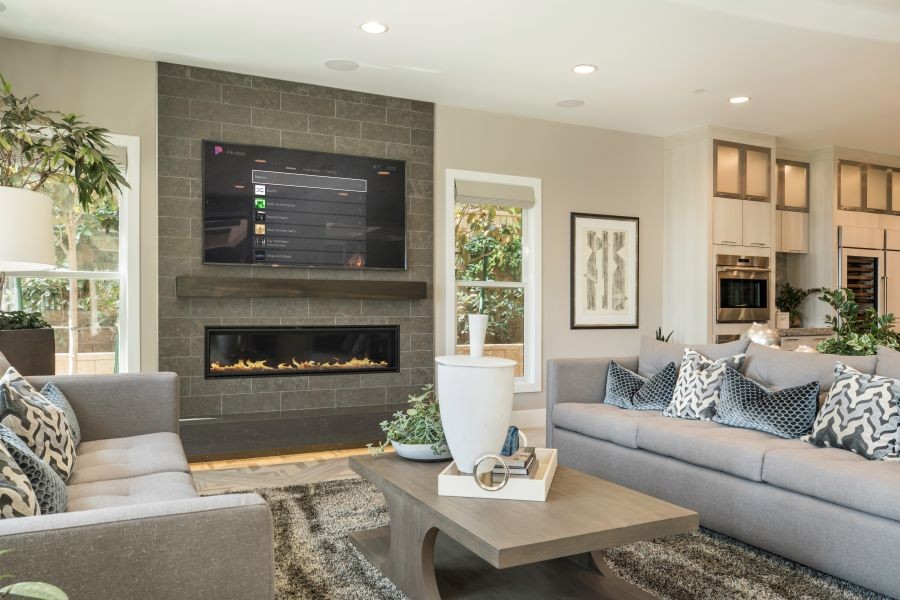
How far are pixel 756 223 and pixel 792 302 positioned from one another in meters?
1.28

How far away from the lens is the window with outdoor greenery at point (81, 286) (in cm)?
438

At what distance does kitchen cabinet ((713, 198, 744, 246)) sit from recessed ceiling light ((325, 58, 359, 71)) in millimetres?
3418

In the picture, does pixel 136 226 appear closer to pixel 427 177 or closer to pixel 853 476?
pixel 427 177

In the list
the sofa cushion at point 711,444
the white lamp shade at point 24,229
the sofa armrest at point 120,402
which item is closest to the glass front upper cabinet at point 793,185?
the sofa cushion at point 711,444

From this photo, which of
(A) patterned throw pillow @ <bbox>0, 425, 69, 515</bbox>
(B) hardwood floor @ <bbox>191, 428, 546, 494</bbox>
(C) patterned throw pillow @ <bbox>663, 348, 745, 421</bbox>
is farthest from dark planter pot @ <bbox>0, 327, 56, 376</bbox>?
(C) patterned throw pillow @ <bbox>663, 348, 745, 421</bbox>

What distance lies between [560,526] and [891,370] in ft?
6.15

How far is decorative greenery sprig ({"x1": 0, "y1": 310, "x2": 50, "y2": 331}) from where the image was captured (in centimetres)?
342

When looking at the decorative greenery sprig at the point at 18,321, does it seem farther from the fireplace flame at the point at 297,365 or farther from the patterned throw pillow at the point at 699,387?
the patterned throw pillow at the point at 699,387

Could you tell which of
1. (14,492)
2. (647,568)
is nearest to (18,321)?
(14,492)

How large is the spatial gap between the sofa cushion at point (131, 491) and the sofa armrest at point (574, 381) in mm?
2274

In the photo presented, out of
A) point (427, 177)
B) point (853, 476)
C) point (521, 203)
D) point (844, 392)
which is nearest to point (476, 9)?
point (427, 177)

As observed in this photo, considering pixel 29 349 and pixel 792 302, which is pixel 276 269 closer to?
pixel 29 349

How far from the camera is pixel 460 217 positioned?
562cm

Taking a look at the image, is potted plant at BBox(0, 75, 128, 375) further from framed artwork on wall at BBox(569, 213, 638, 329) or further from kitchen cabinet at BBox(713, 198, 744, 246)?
kitchen cabinet at BBox(713, 198, 744, 246)
